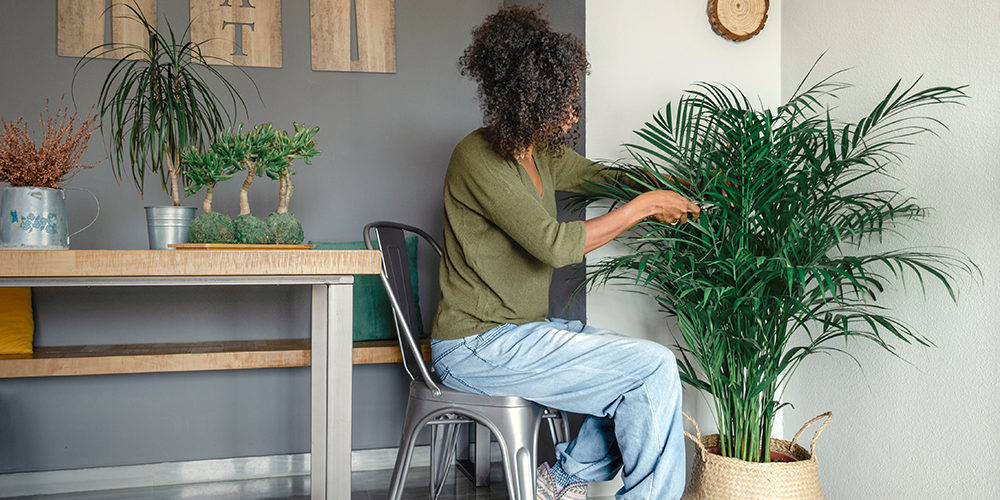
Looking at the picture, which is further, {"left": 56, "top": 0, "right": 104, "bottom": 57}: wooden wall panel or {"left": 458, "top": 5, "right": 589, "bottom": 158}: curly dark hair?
{"left": 56, "top": 0, "right": 104, "bottom": 57}: wooden wall panel

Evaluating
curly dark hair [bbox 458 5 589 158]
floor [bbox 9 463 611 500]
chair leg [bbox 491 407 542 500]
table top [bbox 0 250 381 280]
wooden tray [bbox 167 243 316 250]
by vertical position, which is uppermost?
curly dark hair [bbox 458 5 589 158]

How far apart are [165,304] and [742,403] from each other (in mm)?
2055

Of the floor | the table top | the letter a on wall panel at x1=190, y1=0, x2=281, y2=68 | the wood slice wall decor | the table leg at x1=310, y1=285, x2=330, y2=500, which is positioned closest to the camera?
the table top

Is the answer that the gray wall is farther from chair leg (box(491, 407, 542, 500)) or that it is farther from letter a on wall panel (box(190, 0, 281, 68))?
chair leg (box(491, 407, 542, 500))

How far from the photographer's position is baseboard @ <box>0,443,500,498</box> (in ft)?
8.25

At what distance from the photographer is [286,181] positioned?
1938 millimetres

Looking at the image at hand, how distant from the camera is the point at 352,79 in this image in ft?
9.39

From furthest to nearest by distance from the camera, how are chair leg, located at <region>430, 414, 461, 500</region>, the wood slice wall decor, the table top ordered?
the wood slice wall decor
chair leg, located at <region>430, 414, 461, 500</region>
the table top

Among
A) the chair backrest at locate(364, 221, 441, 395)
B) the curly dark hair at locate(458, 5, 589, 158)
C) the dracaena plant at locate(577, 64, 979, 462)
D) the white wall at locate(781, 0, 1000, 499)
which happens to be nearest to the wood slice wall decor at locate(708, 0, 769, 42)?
the white wall at locate(781, 0, 1000, 499)

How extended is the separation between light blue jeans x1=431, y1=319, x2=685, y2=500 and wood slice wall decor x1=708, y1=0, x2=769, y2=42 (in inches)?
50.0

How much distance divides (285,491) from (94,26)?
1842mm

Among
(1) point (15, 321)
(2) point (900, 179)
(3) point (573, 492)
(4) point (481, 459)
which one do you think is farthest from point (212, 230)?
(2) point (900, 179)

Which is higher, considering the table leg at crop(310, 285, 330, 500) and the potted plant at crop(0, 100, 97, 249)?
the potted plant at crop(0, 100, 97, 249)

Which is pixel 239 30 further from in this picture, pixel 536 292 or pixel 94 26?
pixel 536 292
